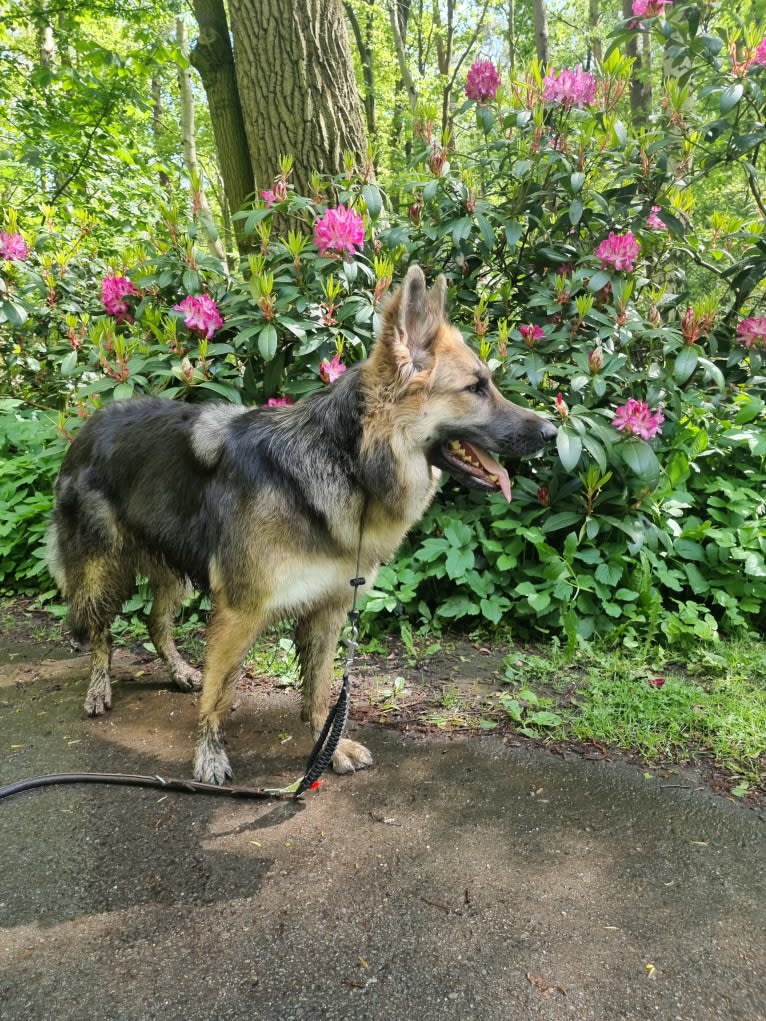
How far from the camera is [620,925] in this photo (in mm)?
1955

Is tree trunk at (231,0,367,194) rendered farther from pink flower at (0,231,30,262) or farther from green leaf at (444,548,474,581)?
green leaf at (444,548,474,581)

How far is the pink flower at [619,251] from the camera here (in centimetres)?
388

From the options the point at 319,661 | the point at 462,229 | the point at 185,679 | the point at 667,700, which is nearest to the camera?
the point at 319,661

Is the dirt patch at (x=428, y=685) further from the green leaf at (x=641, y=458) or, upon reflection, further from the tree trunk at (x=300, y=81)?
the tree trunk at (x=300, y=81)

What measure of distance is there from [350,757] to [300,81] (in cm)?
497

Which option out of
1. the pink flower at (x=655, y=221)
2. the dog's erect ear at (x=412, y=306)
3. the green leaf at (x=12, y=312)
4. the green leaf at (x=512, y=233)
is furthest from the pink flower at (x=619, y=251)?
the green leaf at (x=12, y=312)

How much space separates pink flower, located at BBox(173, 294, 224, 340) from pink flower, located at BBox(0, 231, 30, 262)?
5.65 feet

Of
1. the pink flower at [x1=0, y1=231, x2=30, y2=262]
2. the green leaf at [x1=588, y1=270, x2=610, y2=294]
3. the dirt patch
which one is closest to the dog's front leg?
the dirt patch

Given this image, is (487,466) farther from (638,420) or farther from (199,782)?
(199,782)

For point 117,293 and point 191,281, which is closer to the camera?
point 191,281

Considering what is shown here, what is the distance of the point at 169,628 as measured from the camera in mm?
3771

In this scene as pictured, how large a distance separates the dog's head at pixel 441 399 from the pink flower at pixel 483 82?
2.49 meters

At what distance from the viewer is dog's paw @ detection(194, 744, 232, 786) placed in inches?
111

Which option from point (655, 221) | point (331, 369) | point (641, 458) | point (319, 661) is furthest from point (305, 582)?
point (655, 221)
